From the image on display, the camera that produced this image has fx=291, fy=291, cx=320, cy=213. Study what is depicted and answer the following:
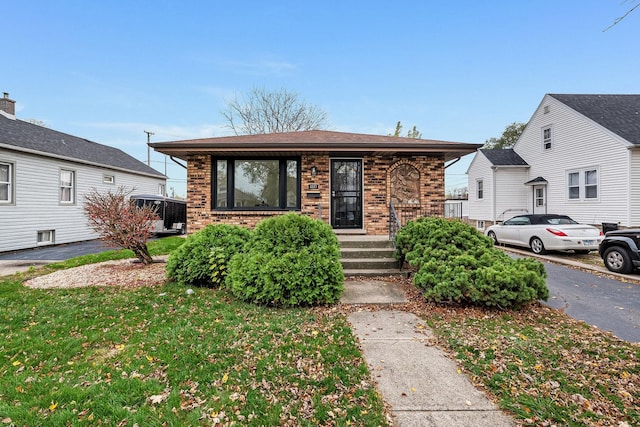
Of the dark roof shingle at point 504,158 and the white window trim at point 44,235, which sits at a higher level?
the dark roof shingle at point 504,158

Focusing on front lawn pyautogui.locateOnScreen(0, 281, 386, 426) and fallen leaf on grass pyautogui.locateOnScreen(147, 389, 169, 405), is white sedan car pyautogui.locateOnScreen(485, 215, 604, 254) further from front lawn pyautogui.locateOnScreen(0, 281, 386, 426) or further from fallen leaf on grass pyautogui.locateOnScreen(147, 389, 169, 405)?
fallen leaf on grass pyautogui.locateOnScreen(147, 389, 169, 405)

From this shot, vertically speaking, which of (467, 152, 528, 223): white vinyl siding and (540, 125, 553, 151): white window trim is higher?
(540, 125, 553, 151): white window trim

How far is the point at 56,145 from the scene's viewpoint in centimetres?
1233

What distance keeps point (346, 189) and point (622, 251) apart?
6.53m

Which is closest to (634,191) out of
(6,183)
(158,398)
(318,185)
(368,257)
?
(368,257)

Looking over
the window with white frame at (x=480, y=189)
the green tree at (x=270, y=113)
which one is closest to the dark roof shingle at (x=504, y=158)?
the window with white frame at (x=480, y=189)

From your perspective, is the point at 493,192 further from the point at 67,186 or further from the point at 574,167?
the point at 67,186

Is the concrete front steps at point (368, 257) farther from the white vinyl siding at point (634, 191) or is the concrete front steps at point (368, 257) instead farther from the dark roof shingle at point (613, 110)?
the dark roof shingle at point (613, 110)

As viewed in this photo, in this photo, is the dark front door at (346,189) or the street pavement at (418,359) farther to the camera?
the dark front door at (346,189)

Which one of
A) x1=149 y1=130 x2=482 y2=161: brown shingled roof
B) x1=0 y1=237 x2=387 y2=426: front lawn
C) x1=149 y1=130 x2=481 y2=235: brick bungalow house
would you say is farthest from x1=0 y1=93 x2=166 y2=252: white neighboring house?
x1=0 y1=237 x2=387 y2=426: front lawn

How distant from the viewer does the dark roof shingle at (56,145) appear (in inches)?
415

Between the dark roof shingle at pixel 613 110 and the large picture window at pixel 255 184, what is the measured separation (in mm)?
12504

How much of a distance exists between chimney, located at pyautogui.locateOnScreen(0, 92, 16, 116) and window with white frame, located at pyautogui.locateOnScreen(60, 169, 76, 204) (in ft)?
13.7

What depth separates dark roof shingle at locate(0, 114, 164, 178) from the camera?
1053 centimetres
